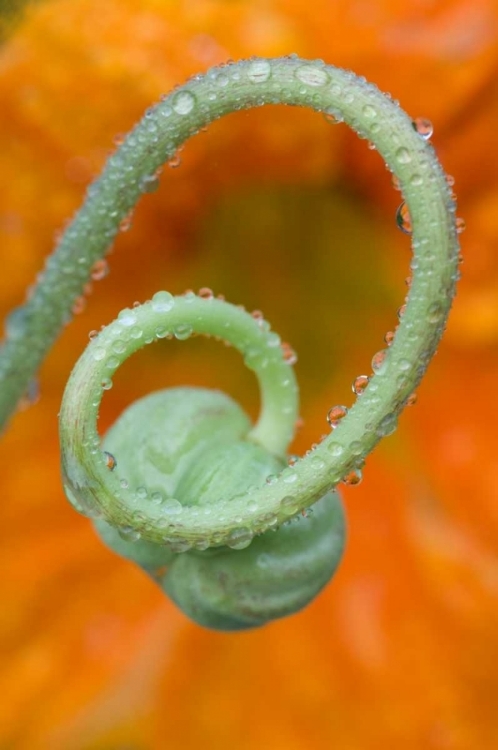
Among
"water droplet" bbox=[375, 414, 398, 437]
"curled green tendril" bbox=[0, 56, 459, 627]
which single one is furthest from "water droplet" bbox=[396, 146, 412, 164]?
"water droplet" bbox=[375, 414, 398, 437]

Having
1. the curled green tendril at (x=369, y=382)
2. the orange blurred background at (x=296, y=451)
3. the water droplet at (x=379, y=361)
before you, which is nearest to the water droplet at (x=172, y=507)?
the curled green tendril at (x=369, y=382)

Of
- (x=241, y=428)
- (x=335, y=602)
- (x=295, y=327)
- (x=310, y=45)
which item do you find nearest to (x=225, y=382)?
(x=295, y=327)

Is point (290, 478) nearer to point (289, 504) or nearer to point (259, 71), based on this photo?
point (289, 504)

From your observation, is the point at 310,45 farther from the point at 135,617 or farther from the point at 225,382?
the point at 135,617

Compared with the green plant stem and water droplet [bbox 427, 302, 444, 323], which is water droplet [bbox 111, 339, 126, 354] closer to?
the green plant stem

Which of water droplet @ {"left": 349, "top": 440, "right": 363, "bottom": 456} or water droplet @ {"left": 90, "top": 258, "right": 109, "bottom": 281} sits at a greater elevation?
water droplet @ {"left": 90, "top": 258, "right": 109, "bottom": 281}

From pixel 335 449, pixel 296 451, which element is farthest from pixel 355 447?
pixel 296 451

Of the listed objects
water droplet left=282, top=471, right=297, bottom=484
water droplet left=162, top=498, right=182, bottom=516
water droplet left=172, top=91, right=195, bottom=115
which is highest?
water droplet left=172, top=91, right=195, bottom=115
